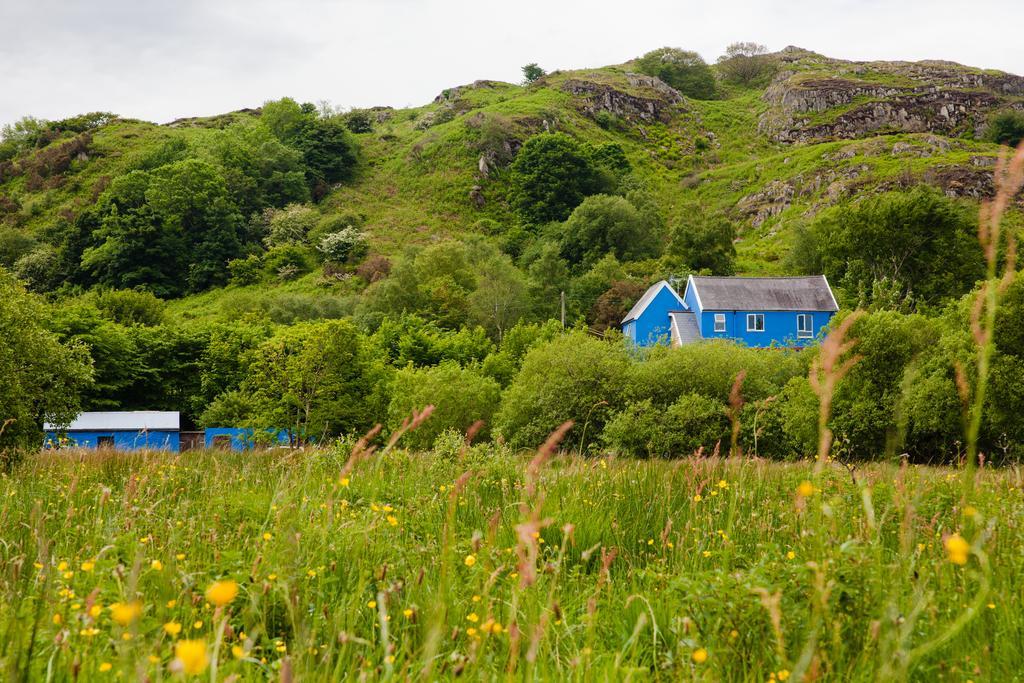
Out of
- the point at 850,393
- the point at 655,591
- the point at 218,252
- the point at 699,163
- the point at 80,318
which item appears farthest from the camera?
the point at 699,163

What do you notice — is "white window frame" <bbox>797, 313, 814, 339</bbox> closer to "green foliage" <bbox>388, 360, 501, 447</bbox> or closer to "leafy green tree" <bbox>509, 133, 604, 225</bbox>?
"green foliage" <bbox>388, 360, 501, 447</bbox>

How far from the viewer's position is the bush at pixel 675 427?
28.0 metres

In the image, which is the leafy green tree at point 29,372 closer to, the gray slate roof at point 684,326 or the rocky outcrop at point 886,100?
the gray slate roof at point 684,326

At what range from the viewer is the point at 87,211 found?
8375 centimetres

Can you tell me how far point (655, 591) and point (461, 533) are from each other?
1.71 metres

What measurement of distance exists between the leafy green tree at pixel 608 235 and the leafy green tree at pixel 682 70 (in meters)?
104

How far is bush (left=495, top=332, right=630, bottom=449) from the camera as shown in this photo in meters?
30.9

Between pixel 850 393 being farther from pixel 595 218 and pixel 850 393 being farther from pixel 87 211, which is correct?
pixel 87 211

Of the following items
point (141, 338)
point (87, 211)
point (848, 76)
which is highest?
point (848, 76)

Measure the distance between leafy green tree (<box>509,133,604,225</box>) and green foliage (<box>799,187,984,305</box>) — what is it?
4614cm

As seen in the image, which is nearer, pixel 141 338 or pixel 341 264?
pixel 141 338

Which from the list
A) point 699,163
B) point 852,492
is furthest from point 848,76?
point 852,492

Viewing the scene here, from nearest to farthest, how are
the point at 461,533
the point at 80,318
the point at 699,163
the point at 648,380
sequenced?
the point at 461,533, the point at 648,380, the point at 80,318, the point at 699,163

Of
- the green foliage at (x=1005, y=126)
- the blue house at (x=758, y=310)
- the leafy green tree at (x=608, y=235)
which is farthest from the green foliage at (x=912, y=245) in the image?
the green foliage at (x=1005, y=126)
